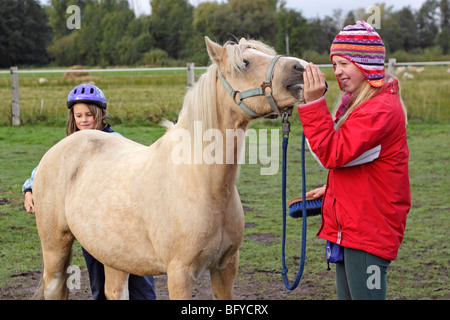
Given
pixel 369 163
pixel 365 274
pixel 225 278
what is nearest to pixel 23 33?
pixel 225 278

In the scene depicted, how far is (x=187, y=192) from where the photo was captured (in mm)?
2762

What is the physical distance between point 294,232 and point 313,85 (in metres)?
3.96

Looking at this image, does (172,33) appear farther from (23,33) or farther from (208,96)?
(208,96)

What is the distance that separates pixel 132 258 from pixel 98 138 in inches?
38.7

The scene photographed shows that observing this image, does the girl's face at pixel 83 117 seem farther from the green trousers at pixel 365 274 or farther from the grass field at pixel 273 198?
the green trousers at pixel 365 274

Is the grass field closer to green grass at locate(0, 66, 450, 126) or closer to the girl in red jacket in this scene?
green grass at locate(0, 66, 450, 126)

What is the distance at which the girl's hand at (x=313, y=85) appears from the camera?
238cm

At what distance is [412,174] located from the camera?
9.07 metres

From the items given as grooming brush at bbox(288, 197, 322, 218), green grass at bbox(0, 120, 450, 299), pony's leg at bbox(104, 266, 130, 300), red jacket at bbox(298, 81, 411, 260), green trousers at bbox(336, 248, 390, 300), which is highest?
red jacket at bbox(298, 81, 411, 260)

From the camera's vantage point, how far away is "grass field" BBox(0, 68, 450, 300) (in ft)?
15.9

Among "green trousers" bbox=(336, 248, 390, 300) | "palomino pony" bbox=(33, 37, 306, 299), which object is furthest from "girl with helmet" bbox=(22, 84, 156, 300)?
"green trousers" bbox=(336, 248, 390, 300)

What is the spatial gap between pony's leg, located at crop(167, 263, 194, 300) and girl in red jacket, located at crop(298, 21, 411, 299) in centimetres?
76

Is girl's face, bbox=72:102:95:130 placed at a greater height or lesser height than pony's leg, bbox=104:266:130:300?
greater

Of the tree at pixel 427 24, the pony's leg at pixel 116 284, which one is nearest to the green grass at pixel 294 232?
the pony's leg at pixel 116 284
